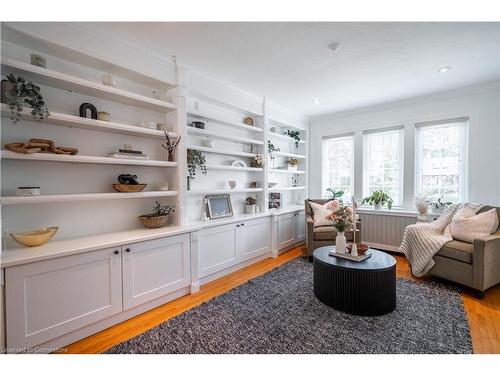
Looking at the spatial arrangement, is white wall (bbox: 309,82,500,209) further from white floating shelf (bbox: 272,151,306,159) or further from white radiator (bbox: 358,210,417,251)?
white floating shelf (bbox: 272,151,306,159)

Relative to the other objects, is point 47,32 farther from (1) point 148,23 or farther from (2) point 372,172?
(2) point 372,172

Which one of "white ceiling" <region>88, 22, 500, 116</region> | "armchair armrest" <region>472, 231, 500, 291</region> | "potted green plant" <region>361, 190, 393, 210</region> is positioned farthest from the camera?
"potted green plant" <region>361, 190, 393, 210</region>

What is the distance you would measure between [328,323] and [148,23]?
9.92 ft

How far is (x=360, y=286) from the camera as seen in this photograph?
2080 millimetres

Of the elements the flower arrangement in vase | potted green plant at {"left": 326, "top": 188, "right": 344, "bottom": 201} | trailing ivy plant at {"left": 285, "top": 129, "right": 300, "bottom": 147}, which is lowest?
the flower arrangement in vase

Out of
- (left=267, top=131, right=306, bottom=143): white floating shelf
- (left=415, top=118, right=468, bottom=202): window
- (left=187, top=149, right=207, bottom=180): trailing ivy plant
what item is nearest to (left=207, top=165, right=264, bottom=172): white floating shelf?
(left=187, top=149, right=207, bottom=180): trailing ivy plant

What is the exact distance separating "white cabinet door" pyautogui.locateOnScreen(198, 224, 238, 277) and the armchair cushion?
253 cm

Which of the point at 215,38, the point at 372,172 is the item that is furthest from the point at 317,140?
the point at 215,38

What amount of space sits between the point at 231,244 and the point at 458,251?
2647 mm

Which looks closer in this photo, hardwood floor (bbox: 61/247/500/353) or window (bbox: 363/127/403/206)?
hardwood floor (bbox: 61/247/500/353)

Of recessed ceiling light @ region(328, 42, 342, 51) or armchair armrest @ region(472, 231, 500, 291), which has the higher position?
recessed ceiling light @ region(328, 42, 342, 51)

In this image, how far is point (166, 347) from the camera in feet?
5.64

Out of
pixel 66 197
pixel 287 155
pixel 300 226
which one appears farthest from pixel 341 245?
pixel 66 197

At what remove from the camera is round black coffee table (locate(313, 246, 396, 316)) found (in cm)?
207
